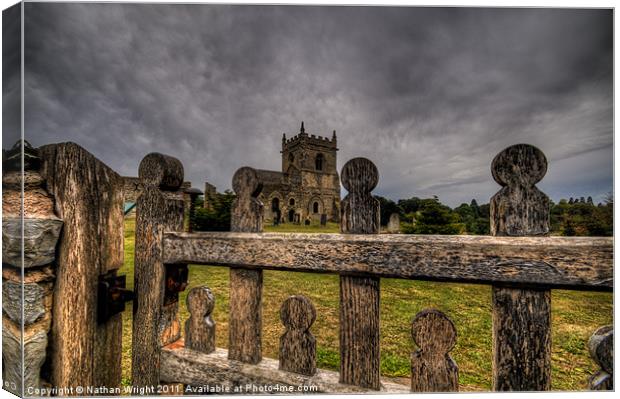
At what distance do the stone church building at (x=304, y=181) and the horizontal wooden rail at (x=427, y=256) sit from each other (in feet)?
90.3

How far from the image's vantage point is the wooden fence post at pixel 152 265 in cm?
112

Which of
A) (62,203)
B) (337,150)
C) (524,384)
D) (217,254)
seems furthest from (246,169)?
(337,150)

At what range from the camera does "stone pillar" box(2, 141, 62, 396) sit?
3.19ft

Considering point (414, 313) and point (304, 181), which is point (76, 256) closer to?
point (414, 313)

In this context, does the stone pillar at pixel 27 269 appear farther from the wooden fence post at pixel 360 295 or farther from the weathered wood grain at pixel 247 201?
the wooden fence post at pixel 360 295

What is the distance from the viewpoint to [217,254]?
3.48 feet

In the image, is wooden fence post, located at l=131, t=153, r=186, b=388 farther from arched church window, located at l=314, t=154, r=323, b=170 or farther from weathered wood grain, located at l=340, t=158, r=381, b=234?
arched church window, located at l=314, t=154, r=323, b=170

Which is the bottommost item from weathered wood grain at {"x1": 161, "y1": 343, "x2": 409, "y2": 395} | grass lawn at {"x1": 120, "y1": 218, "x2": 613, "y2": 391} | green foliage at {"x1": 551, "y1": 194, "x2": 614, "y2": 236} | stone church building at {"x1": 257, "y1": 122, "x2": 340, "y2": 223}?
grass lawn at {"x1": 120, "y1": 218, "x2": 613, "y2": 391}

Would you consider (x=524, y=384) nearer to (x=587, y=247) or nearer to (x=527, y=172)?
(x=587, y=247)

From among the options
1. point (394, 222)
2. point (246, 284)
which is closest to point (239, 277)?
point (246, 284)

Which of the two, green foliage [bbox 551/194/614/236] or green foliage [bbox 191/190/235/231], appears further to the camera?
green foliage [bbox 191/190/235/231]

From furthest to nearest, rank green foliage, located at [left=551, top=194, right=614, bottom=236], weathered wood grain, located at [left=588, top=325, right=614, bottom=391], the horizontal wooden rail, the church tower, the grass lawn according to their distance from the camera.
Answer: the church tower < green foliage, located at [left=551, top=194, right=614, bottom=236] < the grass lawn < weathered wood grain, located at [left=588, top=325, right=614, bottom=391] < the horizontal wooden rail

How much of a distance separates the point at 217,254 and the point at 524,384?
3.50 feet

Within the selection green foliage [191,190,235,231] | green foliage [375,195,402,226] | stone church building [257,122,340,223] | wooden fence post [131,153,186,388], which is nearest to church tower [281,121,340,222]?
stone church building [257,122,340,223]
